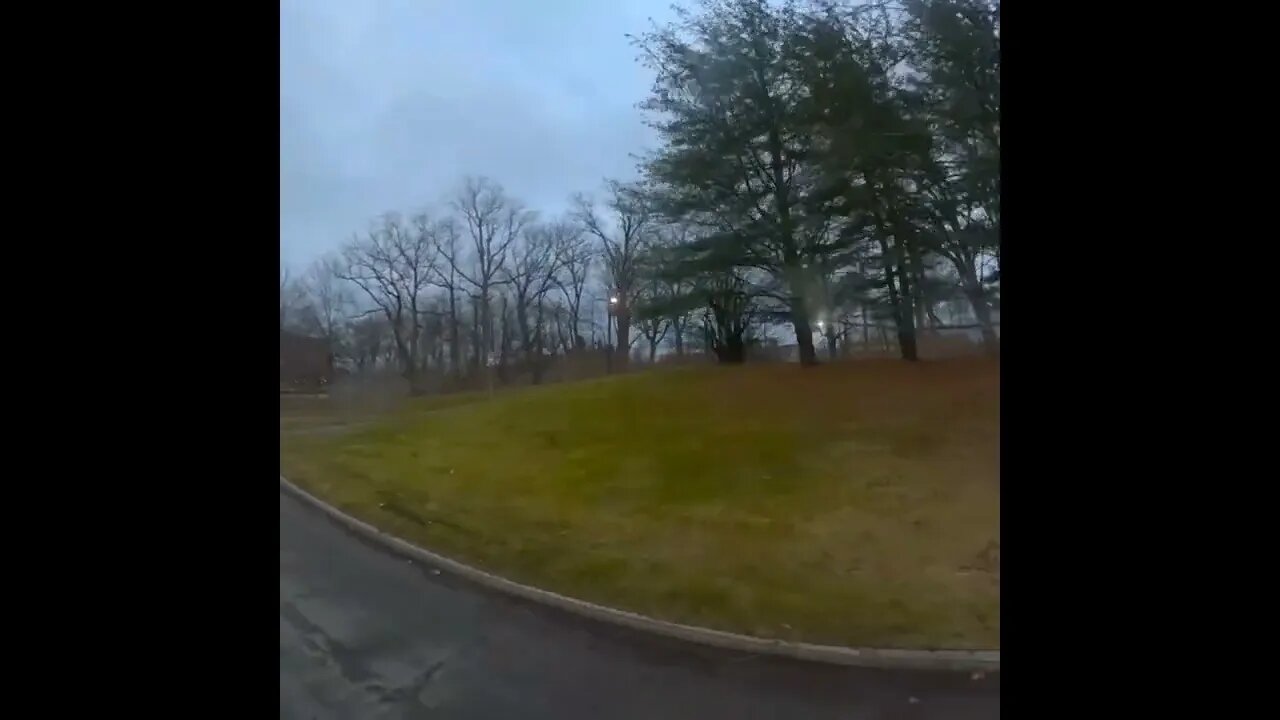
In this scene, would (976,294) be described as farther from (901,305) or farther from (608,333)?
(608,333)

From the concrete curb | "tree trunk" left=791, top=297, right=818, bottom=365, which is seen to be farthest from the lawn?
"tree trunk" left=791, top=297, right=818, bottom=365

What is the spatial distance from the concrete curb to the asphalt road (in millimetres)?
40

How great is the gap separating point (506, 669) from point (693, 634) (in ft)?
2.14

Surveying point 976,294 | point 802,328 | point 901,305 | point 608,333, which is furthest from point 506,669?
point 901,305

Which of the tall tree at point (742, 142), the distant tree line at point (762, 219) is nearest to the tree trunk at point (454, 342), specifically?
the distant tree line at point (762, 219)

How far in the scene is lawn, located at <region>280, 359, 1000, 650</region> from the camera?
2.61 m

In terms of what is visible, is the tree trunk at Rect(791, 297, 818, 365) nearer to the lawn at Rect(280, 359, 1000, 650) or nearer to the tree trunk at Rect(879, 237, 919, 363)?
the lawn at Rect(280, 359, 1000, 650)

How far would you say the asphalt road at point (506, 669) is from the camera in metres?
2.03

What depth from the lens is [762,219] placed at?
12.5 ft
